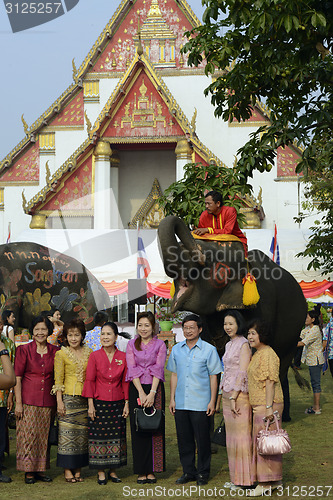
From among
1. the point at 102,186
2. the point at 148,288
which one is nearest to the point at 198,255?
the point at 148,288

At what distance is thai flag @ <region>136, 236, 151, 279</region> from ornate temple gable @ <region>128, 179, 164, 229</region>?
5.37 meters

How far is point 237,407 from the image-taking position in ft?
19.6

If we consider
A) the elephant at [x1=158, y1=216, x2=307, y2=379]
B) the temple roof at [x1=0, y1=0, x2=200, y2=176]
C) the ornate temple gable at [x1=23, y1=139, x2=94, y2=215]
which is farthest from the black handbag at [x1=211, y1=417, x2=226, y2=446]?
the temple roof at [x1=0, y1=0, x2=200, y2=176]

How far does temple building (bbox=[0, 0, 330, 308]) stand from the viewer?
21.8m

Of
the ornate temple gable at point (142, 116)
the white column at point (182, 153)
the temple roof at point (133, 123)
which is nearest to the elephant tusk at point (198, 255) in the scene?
the temple roof at point (133, 123)

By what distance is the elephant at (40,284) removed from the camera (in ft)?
32.8

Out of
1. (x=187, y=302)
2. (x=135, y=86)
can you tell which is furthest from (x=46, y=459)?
(x=135, y=86)

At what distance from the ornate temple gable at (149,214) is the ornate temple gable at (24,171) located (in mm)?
3677

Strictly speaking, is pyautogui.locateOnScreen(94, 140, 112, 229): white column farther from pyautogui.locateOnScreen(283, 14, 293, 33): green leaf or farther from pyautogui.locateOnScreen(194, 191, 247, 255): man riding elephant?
pyautogui.locateOnScreen(283, 14, 293, 33): green leaf

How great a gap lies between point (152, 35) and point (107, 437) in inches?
831

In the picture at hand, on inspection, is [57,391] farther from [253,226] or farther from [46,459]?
[253,226]

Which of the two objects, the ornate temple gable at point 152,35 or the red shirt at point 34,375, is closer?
the red shirt at point 34,375

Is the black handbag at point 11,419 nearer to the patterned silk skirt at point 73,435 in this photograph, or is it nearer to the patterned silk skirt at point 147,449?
the patterned silk skirt at point 73,435

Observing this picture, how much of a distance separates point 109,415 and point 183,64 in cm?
2023
